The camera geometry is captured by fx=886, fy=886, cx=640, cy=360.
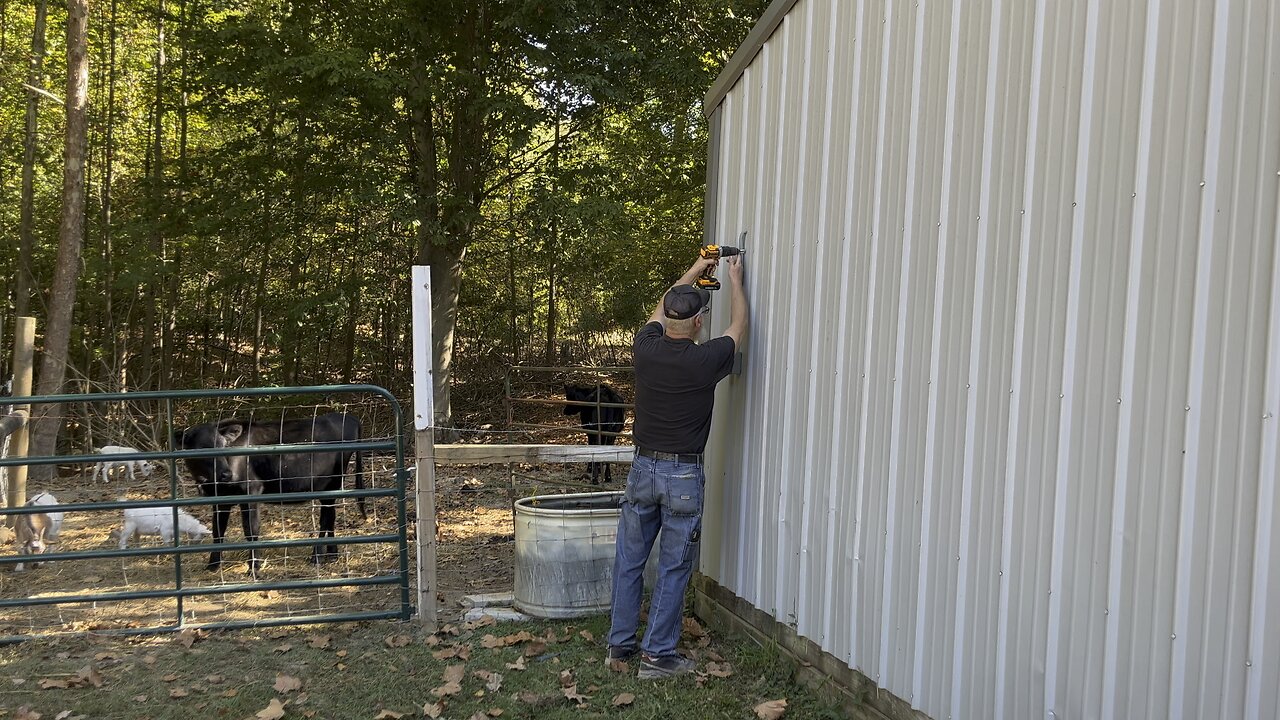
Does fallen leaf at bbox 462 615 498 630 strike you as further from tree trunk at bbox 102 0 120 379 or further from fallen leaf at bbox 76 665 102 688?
tree trunk at bbox 102 0 120 379

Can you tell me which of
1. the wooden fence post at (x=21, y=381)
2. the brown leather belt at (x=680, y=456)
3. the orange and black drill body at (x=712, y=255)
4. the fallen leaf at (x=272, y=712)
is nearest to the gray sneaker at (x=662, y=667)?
the brown leather belt at (x=680, y=456)

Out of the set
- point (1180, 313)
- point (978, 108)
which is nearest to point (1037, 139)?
point (978, 108)

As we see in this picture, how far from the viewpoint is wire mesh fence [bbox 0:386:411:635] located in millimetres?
5266

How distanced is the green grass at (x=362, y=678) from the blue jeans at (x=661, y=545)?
0.22 m

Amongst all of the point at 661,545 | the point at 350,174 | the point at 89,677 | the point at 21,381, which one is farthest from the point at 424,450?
the point at 350,174

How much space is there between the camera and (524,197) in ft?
51.2

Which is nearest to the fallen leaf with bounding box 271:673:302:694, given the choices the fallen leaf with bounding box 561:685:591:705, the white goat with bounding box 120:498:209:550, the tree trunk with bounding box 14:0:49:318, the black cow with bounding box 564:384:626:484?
the fallen leaf with bounding box 561:685:591:705

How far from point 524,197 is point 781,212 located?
1154cm

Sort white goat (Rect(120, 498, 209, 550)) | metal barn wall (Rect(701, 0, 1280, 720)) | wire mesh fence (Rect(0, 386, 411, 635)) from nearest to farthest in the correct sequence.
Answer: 1. metal barn wall (Rect(701, 0, 1280, 720))
2. wire mesh fence (Rect(0, 386, 411, 635))
3. white goat (Rect(120, 498, 209, 550))

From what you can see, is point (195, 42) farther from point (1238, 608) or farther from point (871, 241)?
point (1238, 608)

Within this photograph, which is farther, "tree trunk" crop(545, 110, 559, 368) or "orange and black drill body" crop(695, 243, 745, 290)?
"tree trunk" crop(545, 110, 559, 368)

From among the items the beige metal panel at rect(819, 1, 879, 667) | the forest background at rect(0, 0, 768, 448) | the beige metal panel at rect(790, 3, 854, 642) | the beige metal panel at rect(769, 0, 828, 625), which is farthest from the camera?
the forest background at rect(0, 0, 768, 448)

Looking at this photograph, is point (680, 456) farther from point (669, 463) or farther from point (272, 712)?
point (272, 712)

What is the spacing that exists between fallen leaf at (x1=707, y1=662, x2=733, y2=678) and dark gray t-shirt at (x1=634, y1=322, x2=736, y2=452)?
1.11m
